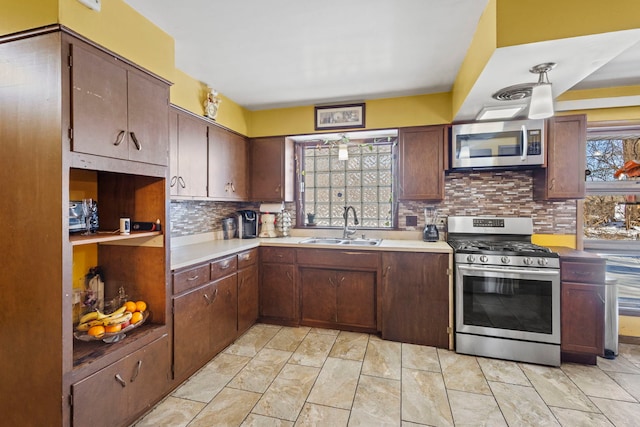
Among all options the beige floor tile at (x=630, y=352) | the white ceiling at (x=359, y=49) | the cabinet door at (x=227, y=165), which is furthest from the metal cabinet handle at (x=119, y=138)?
the beige floor tile at (x=630, y=352)

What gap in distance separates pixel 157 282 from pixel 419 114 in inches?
109

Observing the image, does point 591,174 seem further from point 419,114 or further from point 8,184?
point 8,184

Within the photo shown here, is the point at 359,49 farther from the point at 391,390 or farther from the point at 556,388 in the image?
the point at 556,388

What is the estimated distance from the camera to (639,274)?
9.27ft

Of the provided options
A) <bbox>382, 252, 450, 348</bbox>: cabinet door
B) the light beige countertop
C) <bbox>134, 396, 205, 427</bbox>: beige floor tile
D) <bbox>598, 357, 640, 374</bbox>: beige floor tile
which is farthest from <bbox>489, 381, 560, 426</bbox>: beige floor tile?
<bbox>134, 396, 205, 427</bbox>: beige floor tile

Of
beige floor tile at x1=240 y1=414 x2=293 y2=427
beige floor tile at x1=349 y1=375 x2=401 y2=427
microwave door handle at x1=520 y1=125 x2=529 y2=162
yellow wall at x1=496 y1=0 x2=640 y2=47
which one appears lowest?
beige floor tile at x1=240 y1=414 x2=293 y2=427

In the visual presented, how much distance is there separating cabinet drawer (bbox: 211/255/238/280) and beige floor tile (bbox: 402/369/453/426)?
164cm

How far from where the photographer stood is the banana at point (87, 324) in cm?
163

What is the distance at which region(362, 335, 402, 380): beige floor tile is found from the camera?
2312mm

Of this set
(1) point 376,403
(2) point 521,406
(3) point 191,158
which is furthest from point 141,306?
(2) point 521,406

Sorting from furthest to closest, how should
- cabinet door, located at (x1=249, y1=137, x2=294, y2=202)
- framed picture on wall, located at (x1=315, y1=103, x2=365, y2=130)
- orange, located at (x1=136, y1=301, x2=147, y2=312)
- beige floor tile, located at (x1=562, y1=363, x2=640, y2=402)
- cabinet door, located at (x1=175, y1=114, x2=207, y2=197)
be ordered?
cabinet door, located at (x1=249, y1=137, x2=294, y2=202) < framed picture on wall, located at (x1=315, y1=103, x2=365, y2=130) < cabinet door, located at (x1=175, y1=114, x2=207, y2=197) < beige floor tile, located at (x1=562, y1=363, x2=640, y2=402) < orange, located at (x1=136, y1=301, x2=147, y2=312)

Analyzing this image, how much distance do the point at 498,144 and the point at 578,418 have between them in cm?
216

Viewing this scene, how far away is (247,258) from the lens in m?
2.98

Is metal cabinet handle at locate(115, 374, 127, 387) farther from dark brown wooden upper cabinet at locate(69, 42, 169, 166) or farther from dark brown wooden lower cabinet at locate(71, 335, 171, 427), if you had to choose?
dark brown wooden upper cabinet at locate(69, 42, 169, 166)
